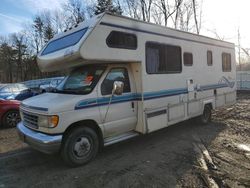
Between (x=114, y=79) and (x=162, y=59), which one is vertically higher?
(x=162, y=59)

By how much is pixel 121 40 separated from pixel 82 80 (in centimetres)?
126

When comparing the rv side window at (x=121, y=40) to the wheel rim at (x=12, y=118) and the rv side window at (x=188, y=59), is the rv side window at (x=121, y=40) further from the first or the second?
the wheel rim at (x=12, y=118)

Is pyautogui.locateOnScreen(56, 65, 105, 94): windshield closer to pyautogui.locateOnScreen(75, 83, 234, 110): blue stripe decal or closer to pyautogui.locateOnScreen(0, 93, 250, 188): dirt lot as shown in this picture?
pyautogui.locateOnScreen(75, 83, 234, 110): blue stripe decal

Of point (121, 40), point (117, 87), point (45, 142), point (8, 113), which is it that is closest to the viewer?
point (45, 142)

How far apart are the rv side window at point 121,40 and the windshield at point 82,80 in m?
0.59

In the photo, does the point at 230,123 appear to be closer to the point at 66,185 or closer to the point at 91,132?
the point at 91,132

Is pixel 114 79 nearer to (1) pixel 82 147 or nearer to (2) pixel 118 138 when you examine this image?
(2) pixel 118 138

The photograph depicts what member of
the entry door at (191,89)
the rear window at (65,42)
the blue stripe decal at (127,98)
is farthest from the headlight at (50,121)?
the entry door at (191,89)

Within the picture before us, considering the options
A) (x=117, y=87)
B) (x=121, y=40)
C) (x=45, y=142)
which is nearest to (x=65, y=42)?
(x=121, y=40)

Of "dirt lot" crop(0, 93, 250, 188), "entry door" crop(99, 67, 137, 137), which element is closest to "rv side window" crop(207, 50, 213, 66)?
"dirt lot" crop(0, 93, 250, 188)

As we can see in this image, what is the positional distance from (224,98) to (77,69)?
6.32 metres

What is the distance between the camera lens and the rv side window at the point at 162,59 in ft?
20.5

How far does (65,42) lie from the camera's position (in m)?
5.61

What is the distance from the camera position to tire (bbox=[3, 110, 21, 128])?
9.05m
